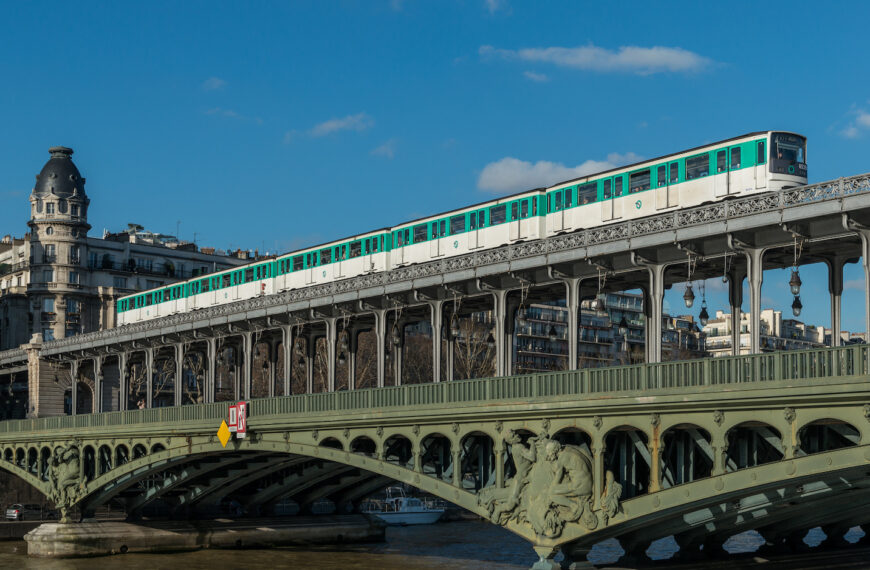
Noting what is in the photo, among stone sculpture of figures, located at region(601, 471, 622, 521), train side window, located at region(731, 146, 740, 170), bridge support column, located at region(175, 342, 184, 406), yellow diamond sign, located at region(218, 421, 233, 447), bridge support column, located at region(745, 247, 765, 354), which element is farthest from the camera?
bridge support column, located at region(175, 342, 184, 406)

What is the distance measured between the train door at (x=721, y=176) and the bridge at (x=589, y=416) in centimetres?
304

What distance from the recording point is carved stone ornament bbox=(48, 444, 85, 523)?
237 feet

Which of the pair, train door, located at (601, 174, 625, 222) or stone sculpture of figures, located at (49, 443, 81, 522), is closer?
train door, located at (601, 174, 625, 222)

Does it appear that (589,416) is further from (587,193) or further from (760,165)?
(587,193)

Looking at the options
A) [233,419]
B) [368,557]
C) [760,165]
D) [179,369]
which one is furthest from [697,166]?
[179,369]

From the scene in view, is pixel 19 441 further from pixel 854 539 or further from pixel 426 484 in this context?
pixel 854 539

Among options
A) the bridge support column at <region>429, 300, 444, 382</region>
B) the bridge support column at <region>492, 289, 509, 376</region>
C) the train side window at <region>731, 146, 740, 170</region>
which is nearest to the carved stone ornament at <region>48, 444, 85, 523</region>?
the bridge support column at <region>429, 300, 444, 382</region>

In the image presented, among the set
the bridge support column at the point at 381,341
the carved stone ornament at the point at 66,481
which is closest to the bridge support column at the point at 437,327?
the bridge support column at the point at 381,341

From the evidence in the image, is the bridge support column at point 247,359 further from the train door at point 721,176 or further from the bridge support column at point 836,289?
the bridge support column at point 836,289

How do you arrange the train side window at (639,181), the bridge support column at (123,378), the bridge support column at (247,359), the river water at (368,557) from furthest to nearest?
1. the bridge support column at (123,378)
2. the bridge support column at (247,359)
3. the river water at (368,557)
4. the train side window at (639,181)

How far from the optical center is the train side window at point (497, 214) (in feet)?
205

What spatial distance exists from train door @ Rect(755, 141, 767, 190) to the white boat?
51325mm

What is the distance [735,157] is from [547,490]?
51.1 ft

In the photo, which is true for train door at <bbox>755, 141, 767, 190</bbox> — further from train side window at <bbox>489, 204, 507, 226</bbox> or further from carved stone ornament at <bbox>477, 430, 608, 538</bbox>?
train side window at <bbox>489, 204, 507, 226</bbox>
